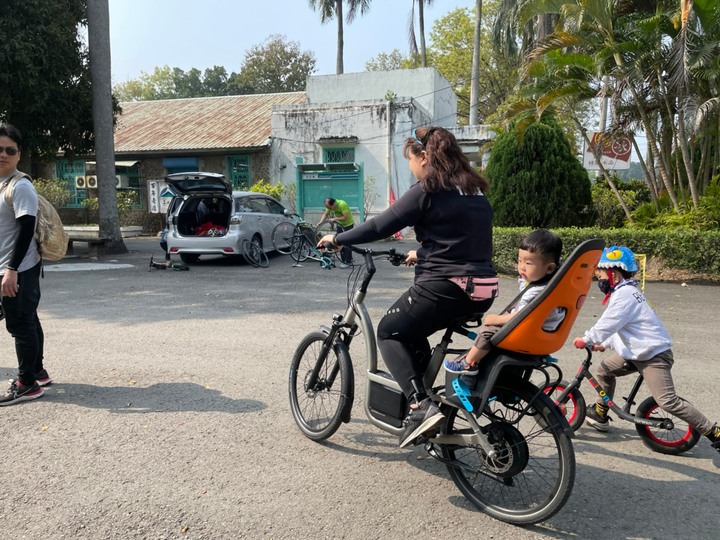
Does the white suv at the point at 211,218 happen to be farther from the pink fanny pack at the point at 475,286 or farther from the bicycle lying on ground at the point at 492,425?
the pink fanny pack at the point at 475,286

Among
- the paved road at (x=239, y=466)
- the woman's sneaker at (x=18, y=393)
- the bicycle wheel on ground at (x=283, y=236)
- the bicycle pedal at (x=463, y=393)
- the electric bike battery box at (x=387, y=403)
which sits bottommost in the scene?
the paved road at (x=239, y=466)

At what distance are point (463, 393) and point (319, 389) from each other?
119cm

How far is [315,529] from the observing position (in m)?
2.91

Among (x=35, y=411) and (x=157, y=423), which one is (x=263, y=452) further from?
(x=35, y=411)

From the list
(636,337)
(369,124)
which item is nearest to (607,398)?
(636,337)

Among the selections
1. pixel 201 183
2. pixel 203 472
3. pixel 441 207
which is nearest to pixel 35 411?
pixel 203 472

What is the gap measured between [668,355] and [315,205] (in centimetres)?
1869

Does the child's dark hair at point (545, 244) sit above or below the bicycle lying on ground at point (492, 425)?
above

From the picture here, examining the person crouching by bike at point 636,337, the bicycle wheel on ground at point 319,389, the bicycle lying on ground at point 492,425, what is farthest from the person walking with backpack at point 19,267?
A: the person crouching by bike at point 636,337

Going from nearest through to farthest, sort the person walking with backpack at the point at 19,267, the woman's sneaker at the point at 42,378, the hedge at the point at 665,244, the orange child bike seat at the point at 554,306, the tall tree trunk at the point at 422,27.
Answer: the orange child bike seat at the point at 554,306 < the person walking with backpack at the point at 19,267 < the woman's sneaker at the point at 42,378 < the hedge at the point at 665,244 < the tall tree trunk at the point at 422,27

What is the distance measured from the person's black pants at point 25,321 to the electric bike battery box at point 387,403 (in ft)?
8.92

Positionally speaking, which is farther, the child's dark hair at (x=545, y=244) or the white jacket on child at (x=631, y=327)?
the white jacket on child at (x=631, y=327)

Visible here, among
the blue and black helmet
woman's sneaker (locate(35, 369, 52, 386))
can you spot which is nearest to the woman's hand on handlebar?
the blue and black helmet

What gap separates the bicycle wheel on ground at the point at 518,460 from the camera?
2816 mm
